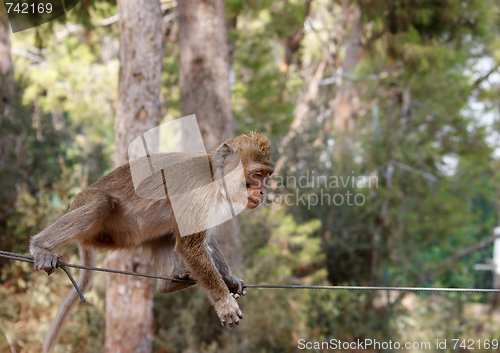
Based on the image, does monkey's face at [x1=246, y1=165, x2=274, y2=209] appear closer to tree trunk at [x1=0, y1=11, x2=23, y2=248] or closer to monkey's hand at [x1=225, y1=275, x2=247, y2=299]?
A: monkey's hand at [x1=225, y1=275, x2=247, y2=299]

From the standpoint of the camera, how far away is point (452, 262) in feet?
57.4

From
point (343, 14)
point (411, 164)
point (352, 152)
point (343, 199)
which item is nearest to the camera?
point (343, 199)

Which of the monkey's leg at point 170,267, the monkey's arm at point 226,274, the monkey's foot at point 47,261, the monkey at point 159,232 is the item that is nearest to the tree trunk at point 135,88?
the monkey's leg at point 170,267

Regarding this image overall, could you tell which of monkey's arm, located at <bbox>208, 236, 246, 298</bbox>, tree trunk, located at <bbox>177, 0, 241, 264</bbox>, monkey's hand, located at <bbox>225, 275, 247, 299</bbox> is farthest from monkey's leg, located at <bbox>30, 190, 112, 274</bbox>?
tree trunk, located at <bbox>177, 0, 241, 264</bbox>

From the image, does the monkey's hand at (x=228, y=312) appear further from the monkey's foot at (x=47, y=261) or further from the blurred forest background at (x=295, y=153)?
the blurred forest background at (x=295, y=153)

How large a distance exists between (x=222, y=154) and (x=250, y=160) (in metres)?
0.23

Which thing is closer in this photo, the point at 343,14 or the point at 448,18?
the point at 448,18

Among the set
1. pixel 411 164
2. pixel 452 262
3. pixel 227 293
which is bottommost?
pixel 452 262

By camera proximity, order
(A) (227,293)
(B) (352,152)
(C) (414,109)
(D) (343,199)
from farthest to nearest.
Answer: (C) (414,109)
(B) (352,152)
(D) (343,199)
(A) (227,293)

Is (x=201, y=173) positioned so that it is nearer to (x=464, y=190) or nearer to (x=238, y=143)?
(x=238, y=143)

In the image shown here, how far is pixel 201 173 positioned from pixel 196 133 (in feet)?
19.0

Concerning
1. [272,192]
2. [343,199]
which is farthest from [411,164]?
[272,192]

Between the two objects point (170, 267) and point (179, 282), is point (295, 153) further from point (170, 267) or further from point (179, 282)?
point (179, 282)

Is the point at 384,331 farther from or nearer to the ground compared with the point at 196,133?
nearer to the ground
